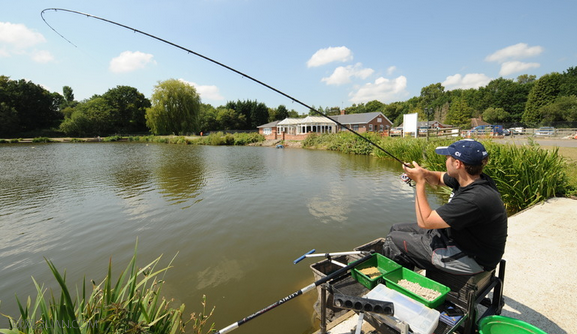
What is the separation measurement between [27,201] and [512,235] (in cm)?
1485

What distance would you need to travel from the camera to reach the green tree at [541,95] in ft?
181

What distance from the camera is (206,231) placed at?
6.91 m

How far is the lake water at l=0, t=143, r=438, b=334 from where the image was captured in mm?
4383

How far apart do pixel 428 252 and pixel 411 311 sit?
64 centimetres

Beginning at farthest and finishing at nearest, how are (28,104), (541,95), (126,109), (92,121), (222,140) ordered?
(126,109), (92,121), (28,104), (541,95), (222,140)

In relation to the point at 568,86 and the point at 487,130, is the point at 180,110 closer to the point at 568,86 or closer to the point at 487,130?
the point at 487,130

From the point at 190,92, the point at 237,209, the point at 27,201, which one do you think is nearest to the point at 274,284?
the point at 237,209

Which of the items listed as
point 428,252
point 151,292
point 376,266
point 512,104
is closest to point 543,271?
point 428,252

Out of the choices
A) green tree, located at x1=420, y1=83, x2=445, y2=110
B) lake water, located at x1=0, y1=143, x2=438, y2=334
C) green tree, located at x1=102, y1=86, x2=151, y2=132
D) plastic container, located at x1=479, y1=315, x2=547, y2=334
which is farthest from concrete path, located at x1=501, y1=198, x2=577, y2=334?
green tree, located at x1=420, y1=83, x2=445, y2=110

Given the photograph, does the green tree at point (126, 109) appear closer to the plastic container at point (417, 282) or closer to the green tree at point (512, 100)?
the plastic container at point (417, 282)

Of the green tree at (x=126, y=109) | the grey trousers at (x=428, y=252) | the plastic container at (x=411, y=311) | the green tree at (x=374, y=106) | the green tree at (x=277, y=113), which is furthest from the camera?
the green tree at (x=374, y=106)

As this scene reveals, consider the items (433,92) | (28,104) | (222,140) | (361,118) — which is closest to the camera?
(222,140)

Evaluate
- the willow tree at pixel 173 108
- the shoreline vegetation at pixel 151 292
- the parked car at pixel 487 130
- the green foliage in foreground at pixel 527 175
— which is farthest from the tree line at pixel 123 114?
the green foliage in foreground at pixel 527 175

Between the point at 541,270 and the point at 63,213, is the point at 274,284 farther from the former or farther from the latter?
the point at 63,213
